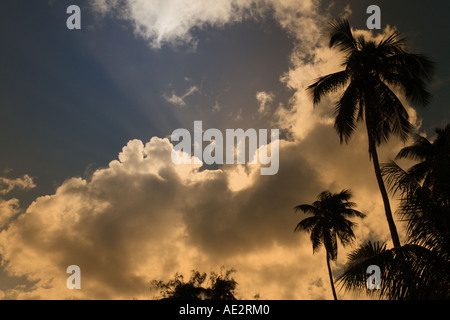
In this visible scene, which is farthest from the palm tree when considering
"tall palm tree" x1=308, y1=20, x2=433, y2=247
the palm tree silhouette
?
the palm tree silhouette

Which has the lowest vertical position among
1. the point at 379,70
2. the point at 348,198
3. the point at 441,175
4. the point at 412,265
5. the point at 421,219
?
the point at 412,265

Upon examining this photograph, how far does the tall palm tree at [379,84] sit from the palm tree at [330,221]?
1702 centimetres

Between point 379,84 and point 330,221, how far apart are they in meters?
18.6

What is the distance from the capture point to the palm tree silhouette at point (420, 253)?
610cm

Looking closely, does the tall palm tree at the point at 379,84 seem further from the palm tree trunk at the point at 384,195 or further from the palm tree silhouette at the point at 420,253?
the palm tree silhouette at the point at 420,253

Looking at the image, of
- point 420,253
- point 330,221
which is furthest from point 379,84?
point 330,221

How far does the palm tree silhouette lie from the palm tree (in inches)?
924

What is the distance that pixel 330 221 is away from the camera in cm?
2938

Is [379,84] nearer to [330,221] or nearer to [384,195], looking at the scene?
[384,195]
